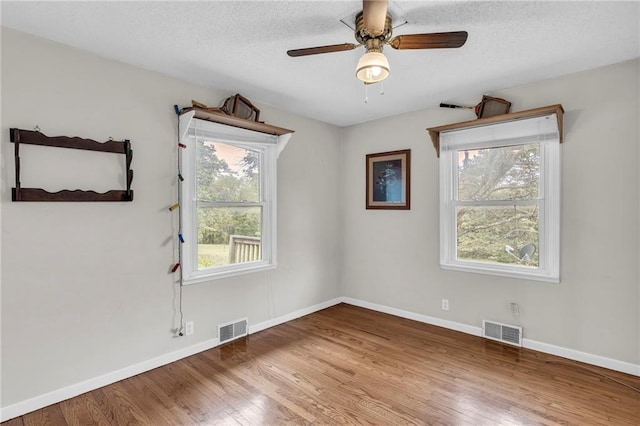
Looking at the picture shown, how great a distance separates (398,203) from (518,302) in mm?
1633

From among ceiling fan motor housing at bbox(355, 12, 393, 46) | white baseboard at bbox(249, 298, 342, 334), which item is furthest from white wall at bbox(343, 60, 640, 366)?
ceiling fan motor housing at bbox(355, 12, 393, 46)

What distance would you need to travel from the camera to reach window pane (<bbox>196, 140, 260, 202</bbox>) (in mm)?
3158

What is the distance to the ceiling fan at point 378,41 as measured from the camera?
5.41 feet

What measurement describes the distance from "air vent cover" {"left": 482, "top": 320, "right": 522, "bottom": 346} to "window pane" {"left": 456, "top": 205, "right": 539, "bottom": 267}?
0.63m

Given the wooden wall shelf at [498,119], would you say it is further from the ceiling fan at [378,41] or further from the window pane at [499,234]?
the ceiling fan at [378,41]

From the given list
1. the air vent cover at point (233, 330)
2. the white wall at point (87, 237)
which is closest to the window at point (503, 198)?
the air vent cover at point (233, 330)

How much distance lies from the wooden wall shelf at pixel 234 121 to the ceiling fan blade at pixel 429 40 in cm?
168

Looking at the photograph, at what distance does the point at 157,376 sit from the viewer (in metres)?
2.62

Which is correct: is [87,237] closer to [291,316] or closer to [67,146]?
[67,146]

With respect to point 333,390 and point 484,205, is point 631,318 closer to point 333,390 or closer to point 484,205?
point 484,205

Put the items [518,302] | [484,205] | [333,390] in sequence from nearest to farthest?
[333,390] < [518,302] < [484,205]

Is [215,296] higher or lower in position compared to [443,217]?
lower

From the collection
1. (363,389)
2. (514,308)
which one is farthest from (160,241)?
(514,308)

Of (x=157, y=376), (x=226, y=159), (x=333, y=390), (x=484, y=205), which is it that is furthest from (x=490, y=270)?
(x=157, y=376)
